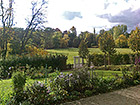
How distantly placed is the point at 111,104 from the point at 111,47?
1120cm

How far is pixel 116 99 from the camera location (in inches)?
150

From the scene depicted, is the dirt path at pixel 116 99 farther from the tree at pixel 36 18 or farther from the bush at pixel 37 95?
the tree at pixel 36 18

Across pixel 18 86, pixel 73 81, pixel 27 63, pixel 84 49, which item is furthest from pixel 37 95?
pixel 84 49

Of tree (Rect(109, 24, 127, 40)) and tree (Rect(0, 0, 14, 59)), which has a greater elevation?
tree (Rect(109, 24, 127, 40))

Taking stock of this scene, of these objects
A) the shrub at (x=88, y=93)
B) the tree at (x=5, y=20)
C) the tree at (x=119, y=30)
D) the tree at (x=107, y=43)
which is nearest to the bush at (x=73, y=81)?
the shrub at (x=88, y=93)

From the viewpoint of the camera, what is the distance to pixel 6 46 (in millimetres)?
13344

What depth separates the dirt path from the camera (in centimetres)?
356

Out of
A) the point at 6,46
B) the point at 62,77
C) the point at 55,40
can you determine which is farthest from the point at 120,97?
the point at 55,40

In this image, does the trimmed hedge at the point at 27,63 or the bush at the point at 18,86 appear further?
the trimmed hedge at the point at 27,63

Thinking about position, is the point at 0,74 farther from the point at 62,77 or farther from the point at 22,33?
the point at 22,33

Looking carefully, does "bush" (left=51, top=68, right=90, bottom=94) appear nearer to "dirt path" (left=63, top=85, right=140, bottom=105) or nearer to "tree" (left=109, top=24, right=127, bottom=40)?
"dirt path" (left=63, top=85, right=140, bottom=105)

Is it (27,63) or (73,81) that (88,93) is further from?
(27,63)

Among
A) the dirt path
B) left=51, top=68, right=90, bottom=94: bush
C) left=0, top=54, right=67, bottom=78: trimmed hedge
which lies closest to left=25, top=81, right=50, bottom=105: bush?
left=51, top=68, right=90, bottom=94: bush

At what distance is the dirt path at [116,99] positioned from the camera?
3.56 meters
